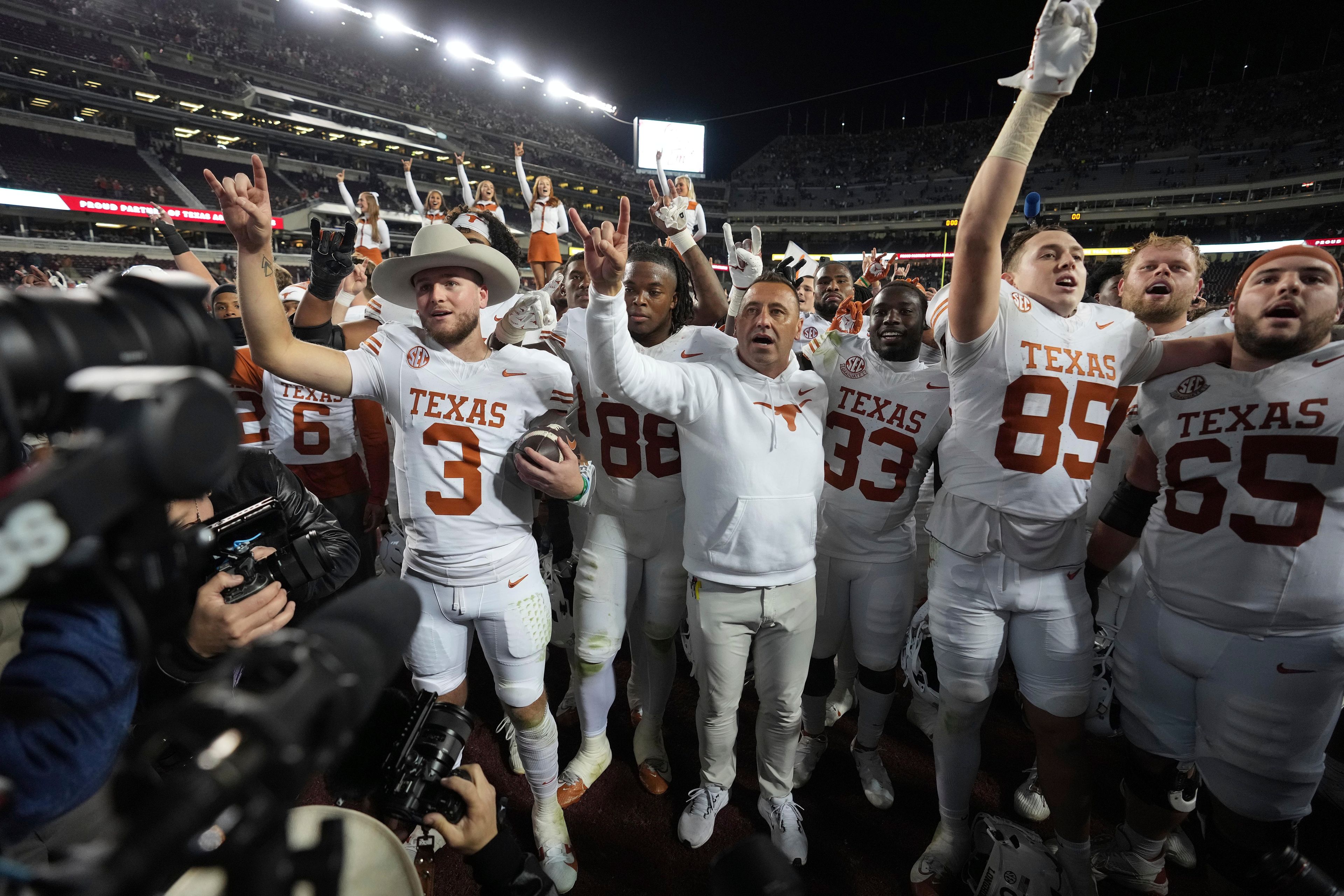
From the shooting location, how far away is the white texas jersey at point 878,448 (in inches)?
119

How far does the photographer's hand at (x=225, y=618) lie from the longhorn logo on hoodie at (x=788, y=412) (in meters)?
1.89

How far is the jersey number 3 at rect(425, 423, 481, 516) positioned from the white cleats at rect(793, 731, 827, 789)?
2.20 m

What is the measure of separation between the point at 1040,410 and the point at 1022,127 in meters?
1.07

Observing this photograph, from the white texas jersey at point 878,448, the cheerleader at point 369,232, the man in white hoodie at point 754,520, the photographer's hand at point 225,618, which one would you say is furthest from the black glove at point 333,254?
the cheerleader at point 369,232

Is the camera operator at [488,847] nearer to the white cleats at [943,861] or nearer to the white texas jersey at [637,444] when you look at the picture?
the white texas jersey at [637,444]

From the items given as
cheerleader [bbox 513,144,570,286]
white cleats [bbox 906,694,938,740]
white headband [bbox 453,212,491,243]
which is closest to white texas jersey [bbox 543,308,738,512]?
white cleats [bbox 906,694,938,740]

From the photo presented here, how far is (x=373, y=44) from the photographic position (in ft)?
128

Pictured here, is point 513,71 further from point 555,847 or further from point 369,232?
point 555,847

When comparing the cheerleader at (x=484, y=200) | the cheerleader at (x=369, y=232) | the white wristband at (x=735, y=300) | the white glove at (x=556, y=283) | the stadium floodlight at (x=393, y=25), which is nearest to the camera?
the white wristband at (x=735, y=300)

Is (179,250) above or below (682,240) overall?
below

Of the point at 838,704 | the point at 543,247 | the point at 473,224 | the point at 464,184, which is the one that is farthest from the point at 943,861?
the point at 464,184

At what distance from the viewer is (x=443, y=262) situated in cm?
255

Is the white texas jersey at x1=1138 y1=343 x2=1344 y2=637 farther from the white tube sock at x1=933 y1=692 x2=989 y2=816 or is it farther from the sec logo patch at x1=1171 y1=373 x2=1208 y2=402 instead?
the white tube sock at x1=933 y1=692 x2=989 y2=816

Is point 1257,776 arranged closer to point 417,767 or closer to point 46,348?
point 417,767
